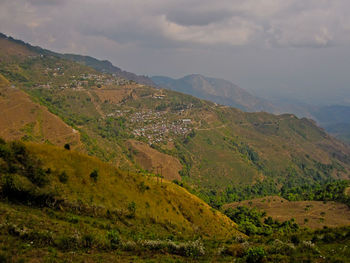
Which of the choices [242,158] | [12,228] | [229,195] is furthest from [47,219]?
[242,158]

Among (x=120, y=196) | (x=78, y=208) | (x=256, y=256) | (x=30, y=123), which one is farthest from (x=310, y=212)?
A: (x=30, y=123)

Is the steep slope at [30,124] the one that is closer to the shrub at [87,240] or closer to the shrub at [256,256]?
the shrub at [87,240]

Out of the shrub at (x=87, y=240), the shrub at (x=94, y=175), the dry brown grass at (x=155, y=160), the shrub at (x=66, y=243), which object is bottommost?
the dry brown grass at (x=155, y=160)

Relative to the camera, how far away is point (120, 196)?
34.6 meters

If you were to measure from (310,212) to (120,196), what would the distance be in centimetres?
8138

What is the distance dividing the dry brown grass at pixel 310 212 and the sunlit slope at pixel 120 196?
1884 inches

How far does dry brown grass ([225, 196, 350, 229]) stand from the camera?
7656 cm

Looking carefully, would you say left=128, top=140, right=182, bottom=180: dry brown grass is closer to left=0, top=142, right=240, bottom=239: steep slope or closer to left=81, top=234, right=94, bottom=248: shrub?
left=0, top=142, right=240, bottom=239: steep slope

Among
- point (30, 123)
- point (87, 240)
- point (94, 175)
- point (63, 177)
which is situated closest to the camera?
point (87, 240)

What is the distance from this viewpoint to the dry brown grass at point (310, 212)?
7656 cm

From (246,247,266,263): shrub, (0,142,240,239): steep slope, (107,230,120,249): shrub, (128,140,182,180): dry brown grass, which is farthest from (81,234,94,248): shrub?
(128,140,182,180): dry brown grass

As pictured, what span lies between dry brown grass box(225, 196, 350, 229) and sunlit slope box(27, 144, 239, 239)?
47.9 m

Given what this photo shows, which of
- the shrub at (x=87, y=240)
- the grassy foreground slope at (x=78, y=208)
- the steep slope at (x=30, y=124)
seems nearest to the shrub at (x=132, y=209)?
the grassy foreground slope at (x=78, y=208)

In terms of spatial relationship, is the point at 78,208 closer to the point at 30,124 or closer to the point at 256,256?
the point at 256,256
